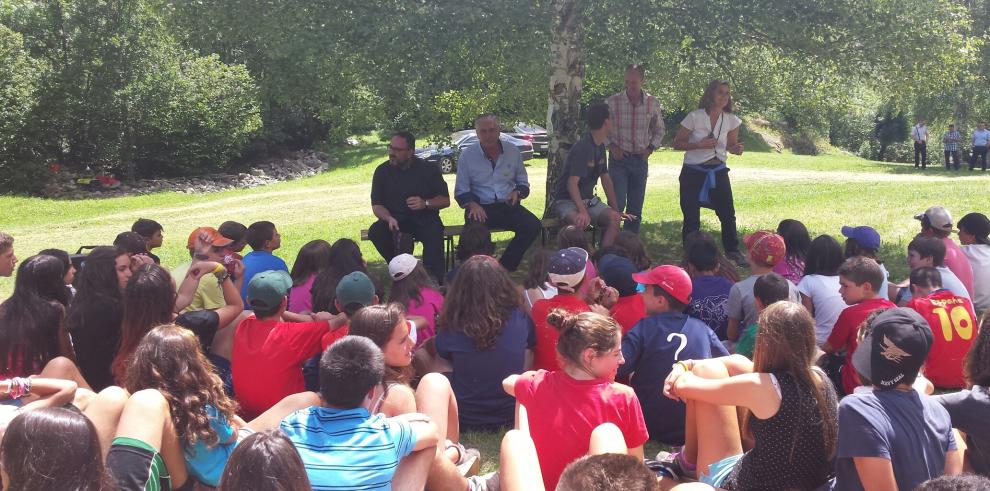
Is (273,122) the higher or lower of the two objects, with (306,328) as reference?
higher

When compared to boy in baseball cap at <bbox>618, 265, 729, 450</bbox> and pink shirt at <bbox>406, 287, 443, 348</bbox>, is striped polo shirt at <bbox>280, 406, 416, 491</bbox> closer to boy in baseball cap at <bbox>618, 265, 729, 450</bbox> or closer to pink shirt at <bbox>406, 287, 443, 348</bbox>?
boy in baseball cap at <bbox>618, 265, 729, 450</bbox>

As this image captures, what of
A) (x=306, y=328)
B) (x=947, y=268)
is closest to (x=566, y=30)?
(x=947, y=268)

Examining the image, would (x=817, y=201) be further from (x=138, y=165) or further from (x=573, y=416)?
(x=138, y=165)

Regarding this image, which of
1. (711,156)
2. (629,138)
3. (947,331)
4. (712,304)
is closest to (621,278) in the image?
(712,304)

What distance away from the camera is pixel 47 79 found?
24.3 metres

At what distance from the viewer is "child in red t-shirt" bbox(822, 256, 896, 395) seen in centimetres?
500

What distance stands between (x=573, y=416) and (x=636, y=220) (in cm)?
614

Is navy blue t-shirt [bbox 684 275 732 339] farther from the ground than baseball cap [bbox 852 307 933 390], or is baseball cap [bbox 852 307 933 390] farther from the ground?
baseball cap [bbox 852 307 933 390]

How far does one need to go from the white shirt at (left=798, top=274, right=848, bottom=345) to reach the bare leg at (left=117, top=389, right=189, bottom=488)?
12.9 feet

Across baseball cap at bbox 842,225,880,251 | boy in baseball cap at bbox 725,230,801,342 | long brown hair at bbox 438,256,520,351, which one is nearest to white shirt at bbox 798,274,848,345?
boy in baseball cap at bbox 725,230,801,342

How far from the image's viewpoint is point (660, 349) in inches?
177

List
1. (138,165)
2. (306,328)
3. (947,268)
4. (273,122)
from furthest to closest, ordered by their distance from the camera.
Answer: (273,122)
(138,165)
(947,268)
(306,328)

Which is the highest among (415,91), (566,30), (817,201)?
(566,30)

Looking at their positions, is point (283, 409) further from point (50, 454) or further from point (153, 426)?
point (50, 454)
